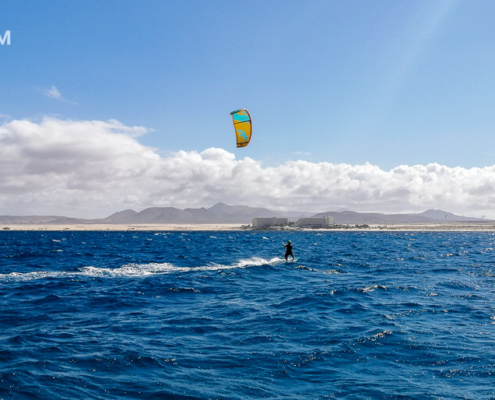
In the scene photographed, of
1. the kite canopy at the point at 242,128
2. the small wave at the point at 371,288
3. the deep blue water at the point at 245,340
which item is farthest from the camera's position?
the kite canopy at the point at 242,128

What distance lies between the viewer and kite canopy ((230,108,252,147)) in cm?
A: 3156

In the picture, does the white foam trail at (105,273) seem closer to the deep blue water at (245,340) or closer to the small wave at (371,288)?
the deep blue water at (245,340)

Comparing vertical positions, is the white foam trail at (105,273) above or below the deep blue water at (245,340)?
below

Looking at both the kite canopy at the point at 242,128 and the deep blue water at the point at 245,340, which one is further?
the kite canopy at the point at 242,128

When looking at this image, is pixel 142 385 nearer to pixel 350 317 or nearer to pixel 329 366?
pixel 329 366

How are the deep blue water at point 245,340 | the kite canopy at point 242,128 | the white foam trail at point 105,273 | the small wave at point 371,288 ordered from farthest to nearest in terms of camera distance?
the kite canopy at point 242,128 → the white foam trail at point 105,273 → the small wave at point 371,288 → the deep blue water at point 245,340

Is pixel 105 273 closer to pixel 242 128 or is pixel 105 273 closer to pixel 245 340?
pixel 242 128

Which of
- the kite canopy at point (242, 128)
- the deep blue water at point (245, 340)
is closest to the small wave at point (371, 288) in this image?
the deep blue water at point (245, 340)

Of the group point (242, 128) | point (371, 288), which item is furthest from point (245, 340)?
point (242, 128)

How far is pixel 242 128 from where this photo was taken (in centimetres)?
3192

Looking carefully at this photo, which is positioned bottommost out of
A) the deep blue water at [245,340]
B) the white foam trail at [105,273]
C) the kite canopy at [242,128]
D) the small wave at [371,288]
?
the white foam trail at [105,273]

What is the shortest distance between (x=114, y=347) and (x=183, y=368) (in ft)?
9.70

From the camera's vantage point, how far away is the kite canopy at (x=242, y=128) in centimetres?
3156

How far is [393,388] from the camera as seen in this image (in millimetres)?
10664
